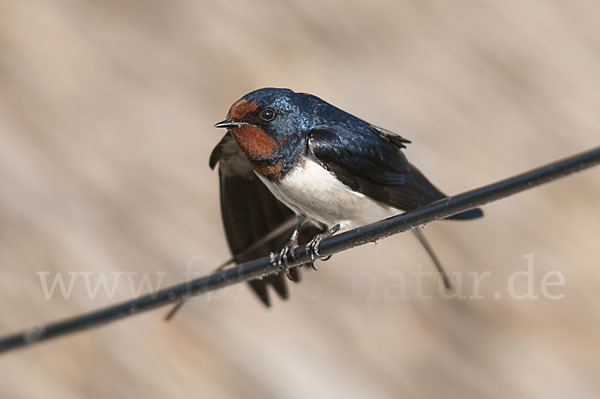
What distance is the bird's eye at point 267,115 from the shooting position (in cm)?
223

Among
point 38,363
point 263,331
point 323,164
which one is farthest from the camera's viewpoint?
point 263,331

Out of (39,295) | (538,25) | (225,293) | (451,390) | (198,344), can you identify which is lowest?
(39,295)

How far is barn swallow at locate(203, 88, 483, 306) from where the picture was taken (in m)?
2.23

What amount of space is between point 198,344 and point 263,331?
39 centimetres

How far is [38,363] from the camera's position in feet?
15.0

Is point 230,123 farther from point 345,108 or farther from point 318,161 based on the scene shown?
point 345,108

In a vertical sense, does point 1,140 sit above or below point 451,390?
below

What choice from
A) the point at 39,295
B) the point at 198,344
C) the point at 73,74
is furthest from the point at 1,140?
the point at 198,344

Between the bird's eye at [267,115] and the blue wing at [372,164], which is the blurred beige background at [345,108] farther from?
the bird's eye at [267,115]

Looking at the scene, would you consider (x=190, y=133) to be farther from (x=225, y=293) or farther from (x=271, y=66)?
(x=225, y=293)

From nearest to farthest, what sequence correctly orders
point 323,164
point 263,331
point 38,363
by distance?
point 323,164 → point 38,363 → point 263,331

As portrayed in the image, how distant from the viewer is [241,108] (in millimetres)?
2219

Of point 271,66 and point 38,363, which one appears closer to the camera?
point 38,363

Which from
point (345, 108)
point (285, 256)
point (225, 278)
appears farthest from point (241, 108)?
point (345, 108)
